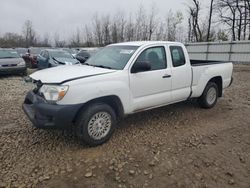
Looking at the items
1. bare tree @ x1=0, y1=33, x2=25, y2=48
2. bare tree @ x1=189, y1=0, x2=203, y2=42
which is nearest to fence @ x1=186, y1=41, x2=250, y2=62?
bare tree @ x1=189, y1=0, x2=203, y2=42

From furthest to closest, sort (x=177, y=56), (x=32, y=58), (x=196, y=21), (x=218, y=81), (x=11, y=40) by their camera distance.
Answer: (x=11, y=40), (x=196, y=21), (x=32, y=58), (x=218, y=81), (x=177, y=56)

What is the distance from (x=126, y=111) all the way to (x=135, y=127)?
28.2 inches

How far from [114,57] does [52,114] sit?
5.94ft

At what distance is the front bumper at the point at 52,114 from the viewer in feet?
11.2

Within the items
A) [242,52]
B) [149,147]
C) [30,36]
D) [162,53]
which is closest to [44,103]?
[149,147]

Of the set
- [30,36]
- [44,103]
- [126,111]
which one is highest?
[30,36]

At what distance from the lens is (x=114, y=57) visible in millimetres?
4582

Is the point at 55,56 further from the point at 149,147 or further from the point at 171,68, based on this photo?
the point at 149,147

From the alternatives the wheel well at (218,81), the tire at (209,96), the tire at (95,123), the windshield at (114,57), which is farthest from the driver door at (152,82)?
the wheel well at (218,81)

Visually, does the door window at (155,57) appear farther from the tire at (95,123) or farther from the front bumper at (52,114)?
the front bumper at (52,114)

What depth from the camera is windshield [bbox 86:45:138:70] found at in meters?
4.32

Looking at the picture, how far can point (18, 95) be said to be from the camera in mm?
7465

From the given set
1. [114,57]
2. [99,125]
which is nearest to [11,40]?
[114,57]

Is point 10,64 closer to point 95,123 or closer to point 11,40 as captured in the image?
point 95,123
